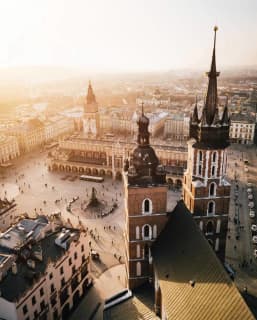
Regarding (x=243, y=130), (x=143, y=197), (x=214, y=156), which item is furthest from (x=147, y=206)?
(x=243, y=130)

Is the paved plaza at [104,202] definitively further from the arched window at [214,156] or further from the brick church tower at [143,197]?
the arched window at [214,156]

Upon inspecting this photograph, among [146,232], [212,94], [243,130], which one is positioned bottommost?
[243,130]

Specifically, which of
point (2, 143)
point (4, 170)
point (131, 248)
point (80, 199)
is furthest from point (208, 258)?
point (2, 143)

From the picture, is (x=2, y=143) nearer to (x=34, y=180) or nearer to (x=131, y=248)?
(x=34, y=180)

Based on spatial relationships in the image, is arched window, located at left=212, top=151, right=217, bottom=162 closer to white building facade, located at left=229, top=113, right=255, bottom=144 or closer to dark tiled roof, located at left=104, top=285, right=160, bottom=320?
dark tiled roof, located at left=104, top=285, right=160, bottom=320

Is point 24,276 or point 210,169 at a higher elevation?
point 210,169

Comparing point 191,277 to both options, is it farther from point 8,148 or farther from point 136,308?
point 8,148
